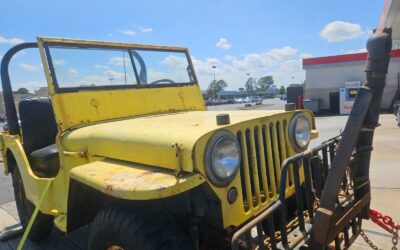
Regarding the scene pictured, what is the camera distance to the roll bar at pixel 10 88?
4141 mm

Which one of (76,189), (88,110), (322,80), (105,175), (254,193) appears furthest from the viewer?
(322,80)

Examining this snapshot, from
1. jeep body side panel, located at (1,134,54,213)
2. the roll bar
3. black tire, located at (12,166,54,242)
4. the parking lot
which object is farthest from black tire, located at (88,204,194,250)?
the roll bar

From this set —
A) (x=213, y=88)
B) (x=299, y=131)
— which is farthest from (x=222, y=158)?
(x=213, y=88)

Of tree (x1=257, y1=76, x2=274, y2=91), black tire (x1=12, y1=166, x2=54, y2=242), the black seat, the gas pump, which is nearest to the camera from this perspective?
black tire (x1=12, y1=166, x2=54, y2=242)

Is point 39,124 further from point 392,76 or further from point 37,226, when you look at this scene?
point 392,76

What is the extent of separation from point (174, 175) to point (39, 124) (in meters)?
2.94

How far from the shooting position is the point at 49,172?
11.7 feet

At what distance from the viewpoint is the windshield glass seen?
341 centimetres

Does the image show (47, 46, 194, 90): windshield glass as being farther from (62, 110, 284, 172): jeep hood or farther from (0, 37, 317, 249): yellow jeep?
(62, 110, 284, 172): jeep hood

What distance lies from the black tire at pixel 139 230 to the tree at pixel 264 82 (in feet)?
379

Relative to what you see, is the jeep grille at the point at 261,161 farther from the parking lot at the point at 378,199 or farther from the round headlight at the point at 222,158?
the parking lot at the point at 378,199

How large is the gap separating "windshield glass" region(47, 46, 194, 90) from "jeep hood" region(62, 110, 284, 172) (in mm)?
656

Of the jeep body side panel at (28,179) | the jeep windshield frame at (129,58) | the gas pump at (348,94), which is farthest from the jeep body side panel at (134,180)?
the gas pump at (348,94)

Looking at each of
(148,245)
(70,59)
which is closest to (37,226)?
(70,59)
